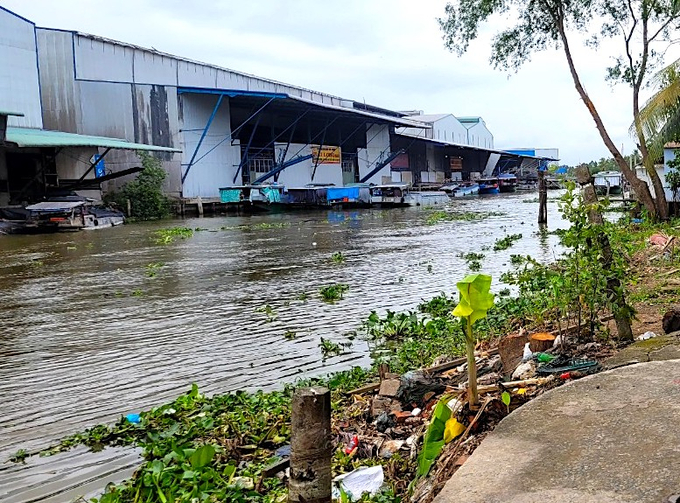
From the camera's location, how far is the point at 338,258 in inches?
567

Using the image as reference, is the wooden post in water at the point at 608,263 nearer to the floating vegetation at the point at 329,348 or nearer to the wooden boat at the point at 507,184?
the floating vegetation at the point at 329,348

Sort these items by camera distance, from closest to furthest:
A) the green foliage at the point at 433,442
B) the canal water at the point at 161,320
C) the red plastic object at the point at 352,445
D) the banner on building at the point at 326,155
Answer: the green foliage at the point at 433,442 → the red plastic object at the point at 352,445 → the canal water at the point at 161,320 → the banner on building at the point at 326,155

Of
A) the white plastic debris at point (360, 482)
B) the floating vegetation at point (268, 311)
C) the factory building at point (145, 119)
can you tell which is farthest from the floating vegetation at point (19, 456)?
the factory building at point (145, 119)

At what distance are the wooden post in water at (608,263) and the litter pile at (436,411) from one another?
0.30m

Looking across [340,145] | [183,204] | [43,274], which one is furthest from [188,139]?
[43,274]

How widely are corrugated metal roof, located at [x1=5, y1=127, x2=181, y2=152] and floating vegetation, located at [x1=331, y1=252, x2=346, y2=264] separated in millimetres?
13982

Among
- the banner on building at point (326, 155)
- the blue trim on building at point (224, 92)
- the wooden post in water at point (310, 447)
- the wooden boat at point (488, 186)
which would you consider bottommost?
the wooden post in water at point (310, 447)

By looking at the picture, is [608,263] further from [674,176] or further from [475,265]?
[674,176]

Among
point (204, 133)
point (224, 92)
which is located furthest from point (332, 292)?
point (204, 133)

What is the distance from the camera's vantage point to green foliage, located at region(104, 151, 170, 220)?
1248 inches

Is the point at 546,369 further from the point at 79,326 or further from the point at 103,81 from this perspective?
the point at 103,81

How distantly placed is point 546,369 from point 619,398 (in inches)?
32.2

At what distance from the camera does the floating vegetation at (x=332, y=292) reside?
951cm

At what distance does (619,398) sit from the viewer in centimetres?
358
